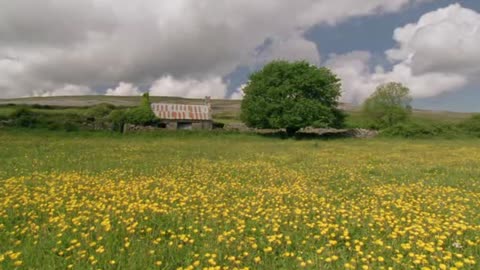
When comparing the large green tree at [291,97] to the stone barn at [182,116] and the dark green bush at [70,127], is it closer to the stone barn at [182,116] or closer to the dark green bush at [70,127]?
the stone barn at [182,116]

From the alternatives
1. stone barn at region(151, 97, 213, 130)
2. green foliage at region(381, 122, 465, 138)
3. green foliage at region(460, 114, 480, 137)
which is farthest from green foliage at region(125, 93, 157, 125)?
green foliage at region(460, 114, 480, 137)

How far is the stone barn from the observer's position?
5431cm

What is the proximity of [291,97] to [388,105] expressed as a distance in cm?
2978

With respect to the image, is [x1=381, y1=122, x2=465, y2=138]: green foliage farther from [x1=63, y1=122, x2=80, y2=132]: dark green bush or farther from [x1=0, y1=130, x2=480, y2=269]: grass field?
[x1=63, y1=122, x2=80, y2=132]: dark green bush

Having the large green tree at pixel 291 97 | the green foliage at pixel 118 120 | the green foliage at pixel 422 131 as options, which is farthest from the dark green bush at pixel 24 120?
the green foliage at pixel 422 131

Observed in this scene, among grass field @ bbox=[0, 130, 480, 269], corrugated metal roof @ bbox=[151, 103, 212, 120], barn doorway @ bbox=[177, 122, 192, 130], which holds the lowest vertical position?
grass field @ bbox=[0, 130, 480, 269]

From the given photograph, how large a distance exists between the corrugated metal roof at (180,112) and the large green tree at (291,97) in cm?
1284

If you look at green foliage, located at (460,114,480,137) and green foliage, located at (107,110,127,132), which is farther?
green foliage, located at (460,114,480,137)

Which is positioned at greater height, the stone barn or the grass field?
the stone barn

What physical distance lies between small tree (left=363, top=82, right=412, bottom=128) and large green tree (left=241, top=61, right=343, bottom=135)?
19.9m

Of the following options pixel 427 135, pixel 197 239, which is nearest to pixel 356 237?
pixel 197 239

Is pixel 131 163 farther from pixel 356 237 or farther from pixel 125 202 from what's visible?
pixel 356 237

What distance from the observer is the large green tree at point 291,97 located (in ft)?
145

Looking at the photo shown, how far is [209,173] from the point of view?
12.6m
